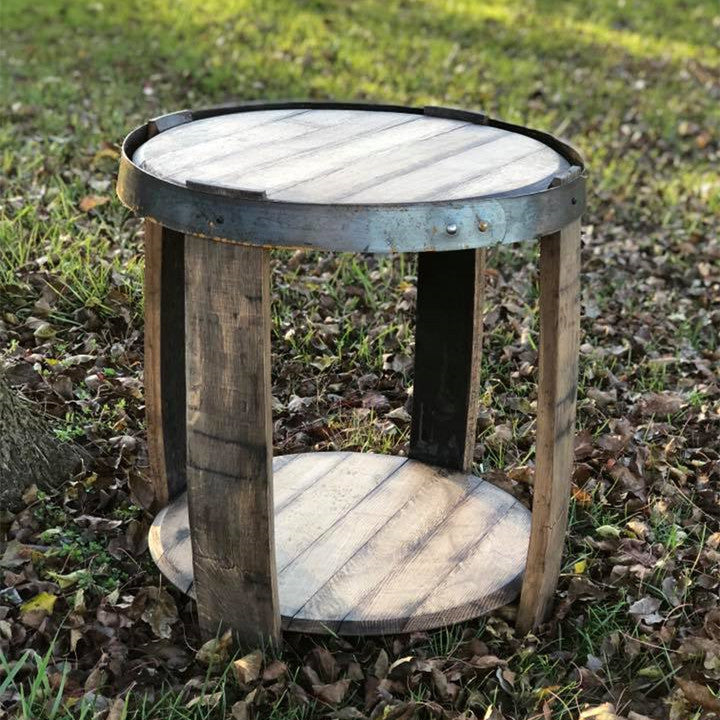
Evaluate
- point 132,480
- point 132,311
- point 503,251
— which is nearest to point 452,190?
point 132,480

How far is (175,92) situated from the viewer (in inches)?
253

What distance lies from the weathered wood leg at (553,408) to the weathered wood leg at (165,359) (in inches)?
35.3

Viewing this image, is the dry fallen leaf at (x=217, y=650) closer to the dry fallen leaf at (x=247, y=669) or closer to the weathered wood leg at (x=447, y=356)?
the dry fallen leaf at (x=247, y=669)

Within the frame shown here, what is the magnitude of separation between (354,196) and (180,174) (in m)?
0.36

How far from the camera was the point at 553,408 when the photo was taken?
84.7 inches

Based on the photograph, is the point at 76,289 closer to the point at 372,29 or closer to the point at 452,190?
the point at 452,190

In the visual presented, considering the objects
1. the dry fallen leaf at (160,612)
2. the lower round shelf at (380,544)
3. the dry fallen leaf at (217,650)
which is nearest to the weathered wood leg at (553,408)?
the lower round shelf at (380,544)

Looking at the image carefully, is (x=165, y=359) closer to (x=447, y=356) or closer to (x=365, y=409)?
(x=447, y=356)

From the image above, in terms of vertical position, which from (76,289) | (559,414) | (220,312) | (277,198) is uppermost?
(277,198)

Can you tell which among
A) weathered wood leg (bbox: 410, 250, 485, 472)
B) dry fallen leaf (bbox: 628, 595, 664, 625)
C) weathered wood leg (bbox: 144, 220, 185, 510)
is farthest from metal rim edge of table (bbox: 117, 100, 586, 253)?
dry fallen leaf (bbox: 628, 595, 664, 625)

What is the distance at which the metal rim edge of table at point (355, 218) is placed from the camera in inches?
71.4

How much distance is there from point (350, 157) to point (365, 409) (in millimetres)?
1306

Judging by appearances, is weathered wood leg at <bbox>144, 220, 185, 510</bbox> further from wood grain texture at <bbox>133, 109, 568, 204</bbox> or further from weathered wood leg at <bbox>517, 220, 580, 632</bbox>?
weathered wood leg at <bbox>517, 220, 580, 632</bbox>

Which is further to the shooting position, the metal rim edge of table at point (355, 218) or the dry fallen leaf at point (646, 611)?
the dry fallen leaf at point (646, 611)
